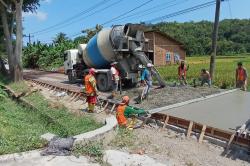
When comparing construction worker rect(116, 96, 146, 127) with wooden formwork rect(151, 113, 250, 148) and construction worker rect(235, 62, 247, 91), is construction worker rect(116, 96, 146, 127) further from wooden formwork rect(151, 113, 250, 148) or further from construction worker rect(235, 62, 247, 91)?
construction worker rect(235, 62, 247, 91)

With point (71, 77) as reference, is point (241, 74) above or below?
above

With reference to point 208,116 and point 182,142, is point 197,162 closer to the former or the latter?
point 182,142

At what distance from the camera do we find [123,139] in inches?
356

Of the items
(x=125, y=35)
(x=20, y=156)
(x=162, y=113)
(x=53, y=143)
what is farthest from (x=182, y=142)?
(x=125, y=35)

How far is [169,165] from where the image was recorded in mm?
7934

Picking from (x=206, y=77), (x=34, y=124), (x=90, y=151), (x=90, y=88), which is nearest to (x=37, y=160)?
(x=90, y=151)

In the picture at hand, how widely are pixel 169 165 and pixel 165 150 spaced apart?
1.17 metres

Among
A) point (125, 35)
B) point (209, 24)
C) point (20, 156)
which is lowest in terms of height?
point (20, 156)

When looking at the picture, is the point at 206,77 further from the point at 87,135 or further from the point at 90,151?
the point at 90,151

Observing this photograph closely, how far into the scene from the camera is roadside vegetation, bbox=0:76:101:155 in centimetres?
763

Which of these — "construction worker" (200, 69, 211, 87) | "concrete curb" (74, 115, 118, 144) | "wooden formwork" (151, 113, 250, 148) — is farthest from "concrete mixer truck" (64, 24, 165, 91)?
"concrete curb" (74, 115, 118, 144)

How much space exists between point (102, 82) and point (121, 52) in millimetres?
2238

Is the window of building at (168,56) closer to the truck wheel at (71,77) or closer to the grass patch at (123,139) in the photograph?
the truck wheel at (71,77)

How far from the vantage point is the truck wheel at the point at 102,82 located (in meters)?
18.9
